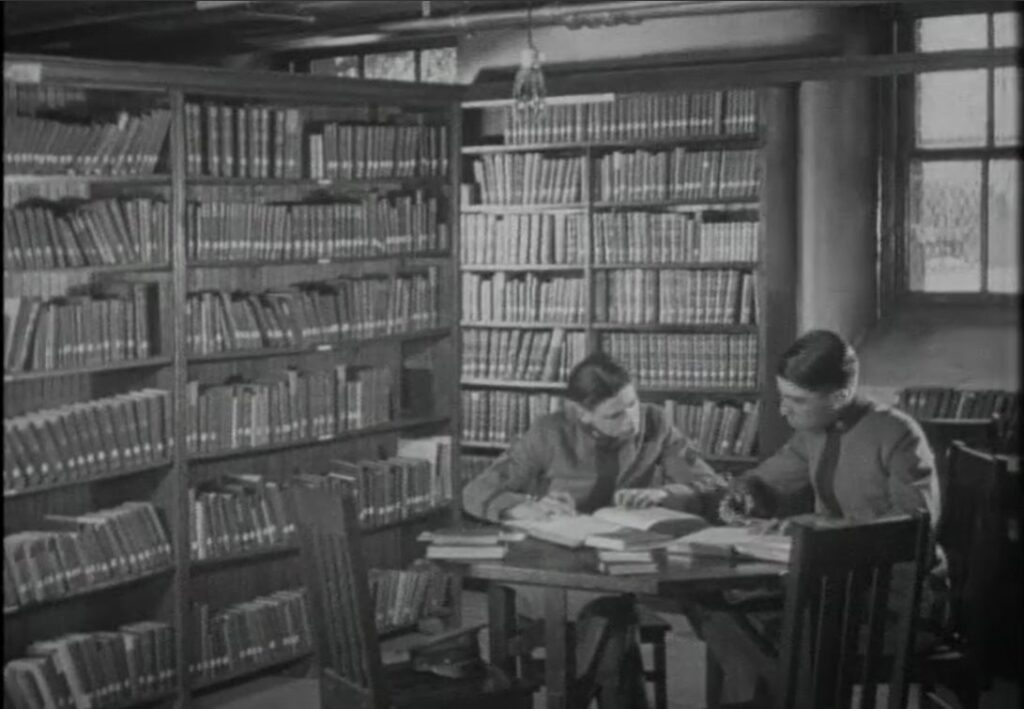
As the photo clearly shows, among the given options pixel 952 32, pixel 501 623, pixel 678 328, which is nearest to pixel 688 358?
pixel 678 328

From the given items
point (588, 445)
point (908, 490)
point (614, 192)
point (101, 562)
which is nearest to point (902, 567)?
point (908, 490)

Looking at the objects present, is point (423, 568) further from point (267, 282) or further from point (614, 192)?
point (614, 192)

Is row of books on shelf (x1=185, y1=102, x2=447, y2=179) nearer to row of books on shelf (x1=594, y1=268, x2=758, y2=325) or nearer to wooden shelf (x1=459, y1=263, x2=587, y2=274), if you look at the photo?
wooden shelf (x1=459, y1=263, x2=587, y2=274)

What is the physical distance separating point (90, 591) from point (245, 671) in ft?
3.21

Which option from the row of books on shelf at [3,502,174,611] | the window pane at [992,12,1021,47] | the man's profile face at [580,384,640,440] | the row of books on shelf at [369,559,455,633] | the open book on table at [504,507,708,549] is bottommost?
the row of books on shelf at [369,559,455,633]

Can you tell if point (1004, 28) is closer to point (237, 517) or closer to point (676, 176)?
point (676, 176)

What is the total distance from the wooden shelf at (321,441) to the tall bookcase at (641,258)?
3.03 feet

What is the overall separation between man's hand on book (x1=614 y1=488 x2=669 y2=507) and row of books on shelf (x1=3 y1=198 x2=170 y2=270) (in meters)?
1.96

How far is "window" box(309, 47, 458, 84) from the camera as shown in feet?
32.3

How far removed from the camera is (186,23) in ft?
30.3

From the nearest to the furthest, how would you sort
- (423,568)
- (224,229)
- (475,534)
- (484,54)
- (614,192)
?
1. (475,534)
2. (224,229)
3. (423,568)
4. (614,192)
5. (484,54)

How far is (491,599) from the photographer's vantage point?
18.0 ft

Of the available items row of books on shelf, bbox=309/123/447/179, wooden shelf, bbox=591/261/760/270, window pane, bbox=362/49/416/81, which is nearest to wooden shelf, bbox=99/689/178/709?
row of books on shelf, bbox=309/123/447/179

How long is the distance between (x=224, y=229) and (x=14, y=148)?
1.06 metres
